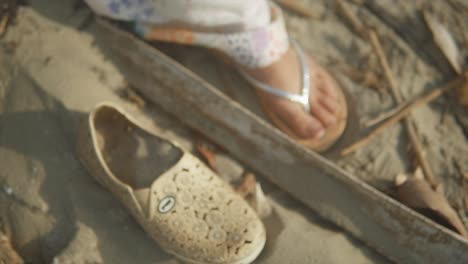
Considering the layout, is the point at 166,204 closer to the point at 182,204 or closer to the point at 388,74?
the point at 182,204

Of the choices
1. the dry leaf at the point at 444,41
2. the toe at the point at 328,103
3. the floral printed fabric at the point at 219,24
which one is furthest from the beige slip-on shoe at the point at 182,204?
the dry leaf at the point at 444,41

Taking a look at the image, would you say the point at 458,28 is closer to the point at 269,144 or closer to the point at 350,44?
the point at 350,44

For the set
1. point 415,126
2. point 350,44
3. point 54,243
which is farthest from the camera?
point 350,44

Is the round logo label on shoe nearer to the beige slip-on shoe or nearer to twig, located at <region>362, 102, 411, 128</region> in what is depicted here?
the beige slip-on shoe

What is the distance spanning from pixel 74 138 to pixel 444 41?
1399 mm

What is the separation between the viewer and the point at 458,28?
2053 mm

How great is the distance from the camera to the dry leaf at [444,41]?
196 cm

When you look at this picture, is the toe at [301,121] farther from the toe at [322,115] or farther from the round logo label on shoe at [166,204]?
the round logo label on shoe at [166,204]

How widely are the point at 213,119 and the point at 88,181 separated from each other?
1.40 feet

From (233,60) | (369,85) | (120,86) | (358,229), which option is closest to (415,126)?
(369,85)

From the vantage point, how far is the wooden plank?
1.44 meters

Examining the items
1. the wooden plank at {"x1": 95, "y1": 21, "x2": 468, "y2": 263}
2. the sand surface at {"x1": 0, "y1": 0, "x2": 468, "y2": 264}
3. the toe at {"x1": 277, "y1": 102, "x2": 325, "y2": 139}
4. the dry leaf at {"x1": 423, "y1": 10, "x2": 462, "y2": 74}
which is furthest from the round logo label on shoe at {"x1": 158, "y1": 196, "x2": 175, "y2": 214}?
the dry leaf at {"x1": 423, "y1": 10, "x2": 462, "y2": 74}

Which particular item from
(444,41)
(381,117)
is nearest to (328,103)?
(381,117)

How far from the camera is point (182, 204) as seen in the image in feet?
4.76
